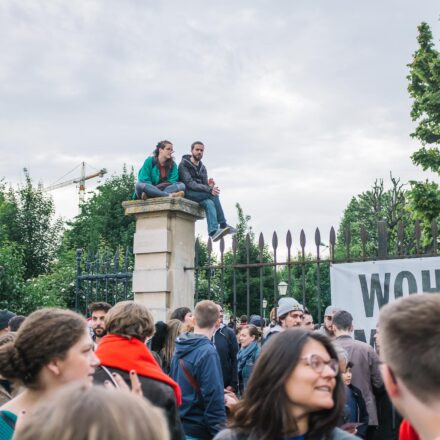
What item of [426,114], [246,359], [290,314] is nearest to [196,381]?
[290,314]

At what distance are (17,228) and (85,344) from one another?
34112mm

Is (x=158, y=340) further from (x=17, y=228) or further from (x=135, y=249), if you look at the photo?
(x=17, y=228)

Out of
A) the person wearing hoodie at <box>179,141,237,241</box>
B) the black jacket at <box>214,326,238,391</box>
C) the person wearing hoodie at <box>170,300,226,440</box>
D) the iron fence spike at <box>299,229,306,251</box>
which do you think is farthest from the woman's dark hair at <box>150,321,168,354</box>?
the person wearing hoodie at <box>179,141,237,241</box>

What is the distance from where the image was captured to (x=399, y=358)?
186cm

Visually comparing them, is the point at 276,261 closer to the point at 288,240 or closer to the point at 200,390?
the point at 288,240

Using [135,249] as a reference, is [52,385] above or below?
below

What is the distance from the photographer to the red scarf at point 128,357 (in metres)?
3.65

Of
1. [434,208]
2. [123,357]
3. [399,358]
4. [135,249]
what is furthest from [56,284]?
[399,358]

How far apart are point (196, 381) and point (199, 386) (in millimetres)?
45

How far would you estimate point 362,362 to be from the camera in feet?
20.3

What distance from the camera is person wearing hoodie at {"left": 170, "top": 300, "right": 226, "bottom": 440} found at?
4.68 meters

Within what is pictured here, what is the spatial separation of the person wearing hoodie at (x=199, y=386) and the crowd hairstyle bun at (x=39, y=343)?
2.15 meters

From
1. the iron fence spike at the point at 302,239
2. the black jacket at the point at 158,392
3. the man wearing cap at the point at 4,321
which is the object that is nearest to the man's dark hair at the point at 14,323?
the man wearing cap at the point at 4,321


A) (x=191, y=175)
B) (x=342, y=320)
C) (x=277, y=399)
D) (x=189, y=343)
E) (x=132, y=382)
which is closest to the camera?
(x=277, y=399)
